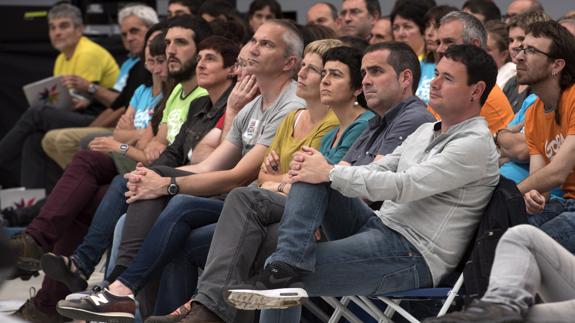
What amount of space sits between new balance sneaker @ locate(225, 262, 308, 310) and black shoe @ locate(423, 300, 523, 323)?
0.71 meters

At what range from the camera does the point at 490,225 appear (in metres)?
3.92

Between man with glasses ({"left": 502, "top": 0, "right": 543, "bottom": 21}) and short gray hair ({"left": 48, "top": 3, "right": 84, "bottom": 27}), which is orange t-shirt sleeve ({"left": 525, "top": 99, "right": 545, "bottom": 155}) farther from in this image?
short gray hair ({"left": 48, "top": 3, "right": 84, "bottom": 27})

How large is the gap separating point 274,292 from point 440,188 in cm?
67

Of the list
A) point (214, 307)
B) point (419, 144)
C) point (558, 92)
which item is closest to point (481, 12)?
point (558, 92)

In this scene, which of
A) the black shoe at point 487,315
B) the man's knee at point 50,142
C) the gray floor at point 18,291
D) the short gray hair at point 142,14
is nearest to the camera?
the black shoe at point 487,315

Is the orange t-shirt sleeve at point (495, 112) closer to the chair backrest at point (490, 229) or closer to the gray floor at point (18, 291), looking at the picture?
the chair backrest at point (490, 229)

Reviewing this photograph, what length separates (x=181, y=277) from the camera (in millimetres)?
4887

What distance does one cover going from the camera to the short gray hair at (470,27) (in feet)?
18.0

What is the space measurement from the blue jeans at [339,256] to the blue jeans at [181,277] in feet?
2.76

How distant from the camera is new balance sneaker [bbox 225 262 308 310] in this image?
154 inches

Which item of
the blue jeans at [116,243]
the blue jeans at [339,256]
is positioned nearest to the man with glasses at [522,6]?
the blue jeans at [116,243]

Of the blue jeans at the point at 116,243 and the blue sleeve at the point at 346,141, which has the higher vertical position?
the blue sleeve at the point at 346,141

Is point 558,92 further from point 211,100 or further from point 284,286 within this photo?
point 211,100

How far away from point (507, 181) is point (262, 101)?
184 cm
